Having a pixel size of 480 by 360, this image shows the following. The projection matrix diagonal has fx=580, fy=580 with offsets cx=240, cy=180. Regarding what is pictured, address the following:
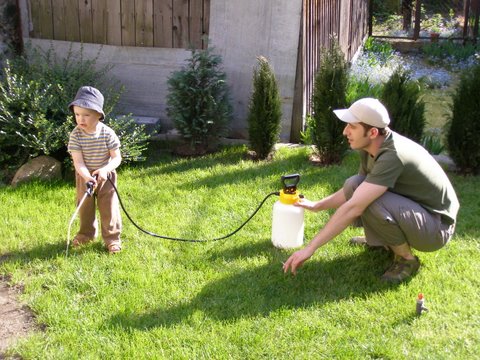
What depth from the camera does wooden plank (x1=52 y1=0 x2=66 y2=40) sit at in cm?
730

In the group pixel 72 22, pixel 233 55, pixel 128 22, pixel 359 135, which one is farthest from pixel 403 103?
pixel 72 22

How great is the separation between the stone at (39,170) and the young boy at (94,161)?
→ 1.51m

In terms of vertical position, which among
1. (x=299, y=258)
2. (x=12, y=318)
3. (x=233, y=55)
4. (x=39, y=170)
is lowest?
(x=12, y=318)

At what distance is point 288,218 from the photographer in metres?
4.30

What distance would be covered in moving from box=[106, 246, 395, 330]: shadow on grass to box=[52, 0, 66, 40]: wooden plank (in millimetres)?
4713

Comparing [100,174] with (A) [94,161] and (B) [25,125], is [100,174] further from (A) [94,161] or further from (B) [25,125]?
(B) [25,125]

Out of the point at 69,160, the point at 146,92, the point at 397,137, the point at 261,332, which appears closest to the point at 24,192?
the point at 69,160

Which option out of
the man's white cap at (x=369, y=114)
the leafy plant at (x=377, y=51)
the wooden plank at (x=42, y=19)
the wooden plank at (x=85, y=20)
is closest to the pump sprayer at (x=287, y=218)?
the man's white cap at (x=369, y=114)

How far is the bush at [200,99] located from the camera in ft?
21.1

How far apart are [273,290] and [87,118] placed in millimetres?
1782

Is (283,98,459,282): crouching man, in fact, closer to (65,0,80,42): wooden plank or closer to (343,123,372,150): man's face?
(343,123,372,150): man's face

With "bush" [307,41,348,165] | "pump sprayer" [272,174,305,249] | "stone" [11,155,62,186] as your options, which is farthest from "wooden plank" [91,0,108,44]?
"pump sprayer" [272,174,305,249]

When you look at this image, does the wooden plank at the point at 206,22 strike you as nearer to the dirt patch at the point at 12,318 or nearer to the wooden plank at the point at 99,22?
the wooden plank at the point at 99,22

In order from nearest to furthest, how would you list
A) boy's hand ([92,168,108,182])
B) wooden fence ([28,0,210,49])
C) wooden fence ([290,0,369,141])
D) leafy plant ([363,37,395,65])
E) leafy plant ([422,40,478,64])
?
boy's hand ([92,168,108,182]) < wooden fence ([290,0,369,141]) < wooden fence ([28,0,210,49]) < leafy plant ([363,37,395,65]) < leafy plant ([422,40,478,64])
